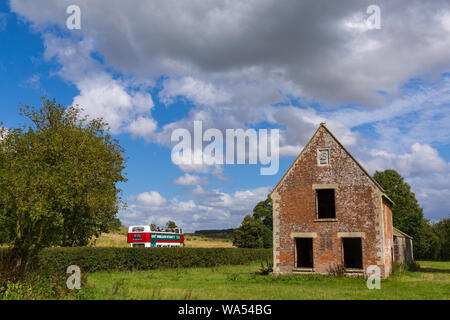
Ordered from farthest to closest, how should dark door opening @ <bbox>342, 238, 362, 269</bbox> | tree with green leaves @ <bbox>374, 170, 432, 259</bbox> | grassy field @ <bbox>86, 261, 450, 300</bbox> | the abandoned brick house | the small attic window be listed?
tree with green leaves @ <bbox>374, 170, 432, 259</bbox>, dark door opening @ <bbox>342, 238, 362, 269</bbox>, the small attic window, the abandoned brick house, grassy field @ <bbox>86, 261, 450, 300</bbox>

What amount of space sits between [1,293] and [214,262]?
2949 cm

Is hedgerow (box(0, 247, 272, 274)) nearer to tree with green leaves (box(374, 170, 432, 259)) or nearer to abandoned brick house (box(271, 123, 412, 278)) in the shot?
abandoned brick house (box(271, 123, 412, 278))

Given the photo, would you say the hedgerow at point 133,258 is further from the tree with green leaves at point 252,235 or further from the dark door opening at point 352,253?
the tree with green leaves at point 252,235

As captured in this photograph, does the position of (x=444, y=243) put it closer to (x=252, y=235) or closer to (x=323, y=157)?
(x=252, y=235)

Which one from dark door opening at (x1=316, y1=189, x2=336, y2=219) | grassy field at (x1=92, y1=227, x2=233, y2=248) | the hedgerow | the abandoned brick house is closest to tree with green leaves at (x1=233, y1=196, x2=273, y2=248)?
grassy field at (x1=92, y1=227, x2=233, y2=248)

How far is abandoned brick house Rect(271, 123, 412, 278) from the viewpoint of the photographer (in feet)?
83.7

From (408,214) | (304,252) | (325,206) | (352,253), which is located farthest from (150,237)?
(408,214)

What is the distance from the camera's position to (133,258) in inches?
1374

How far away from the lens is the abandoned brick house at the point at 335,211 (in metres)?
25.5
